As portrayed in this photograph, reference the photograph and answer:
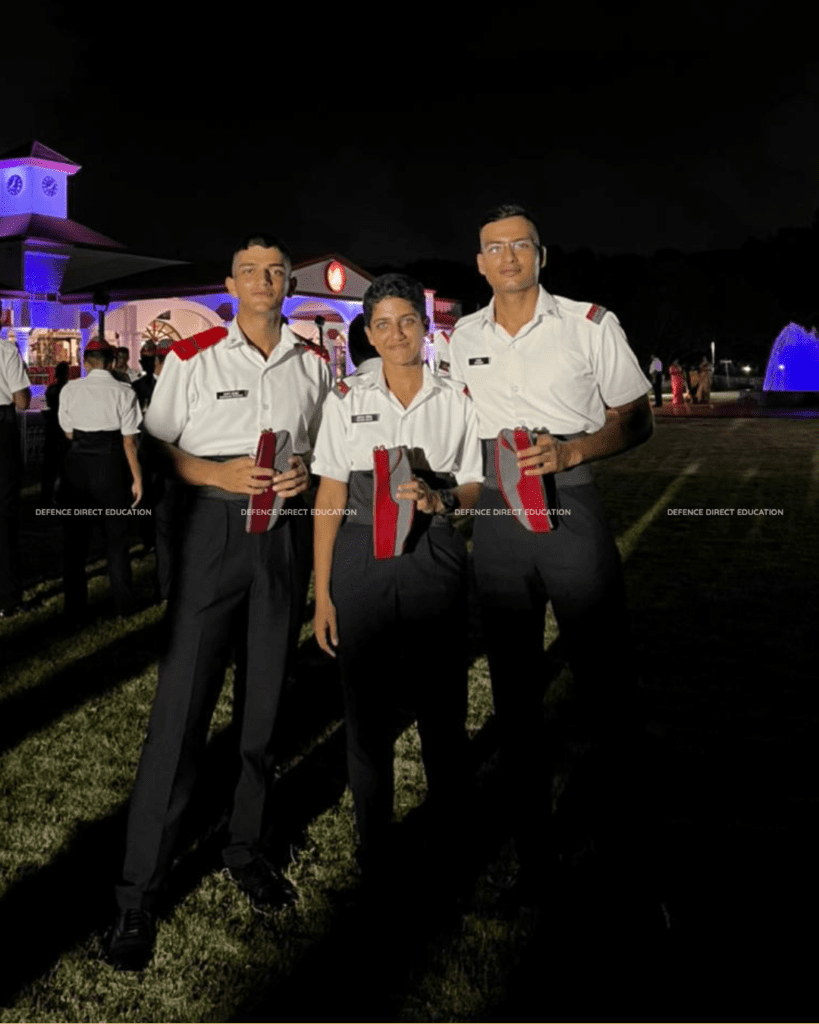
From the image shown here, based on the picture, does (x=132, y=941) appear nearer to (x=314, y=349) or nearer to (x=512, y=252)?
(x=314, y=349)

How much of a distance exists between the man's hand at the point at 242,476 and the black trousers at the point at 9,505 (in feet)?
15.7

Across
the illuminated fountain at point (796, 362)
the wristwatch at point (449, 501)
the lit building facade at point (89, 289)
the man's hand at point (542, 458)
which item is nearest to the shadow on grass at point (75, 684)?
the wristwatch at point (449, 501)

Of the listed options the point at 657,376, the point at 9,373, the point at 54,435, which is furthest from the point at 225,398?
the point at 657,376

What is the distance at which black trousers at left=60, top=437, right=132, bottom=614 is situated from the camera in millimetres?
7008

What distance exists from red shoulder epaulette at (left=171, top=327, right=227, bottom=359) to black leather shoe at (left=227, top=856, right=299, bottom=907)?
1765mm

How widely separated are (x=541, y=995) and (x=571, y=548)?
1319 millimetres

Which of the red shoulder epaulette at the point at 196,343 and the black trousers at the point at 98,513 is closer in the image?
the red shoulder epaulette at the point at 196,343

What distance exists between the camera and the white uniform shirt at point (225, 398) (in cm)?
310

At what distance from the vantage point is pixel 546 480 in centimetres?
293

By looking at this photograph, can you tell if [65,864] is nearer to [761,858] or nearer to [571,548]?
[571,548]

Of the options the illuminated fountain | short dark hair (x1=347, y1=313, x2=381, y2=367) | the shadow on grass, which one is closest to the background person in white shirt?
the shadow on grass

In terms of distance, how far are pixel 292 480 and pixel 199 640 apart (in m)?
0.60

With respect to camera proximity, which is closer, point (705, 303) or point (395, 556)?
point (395, 556)

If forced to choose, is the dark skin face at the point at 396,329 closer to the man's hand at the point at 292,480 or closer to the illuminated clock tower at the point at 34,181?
the man's hand at the point at 292,480
